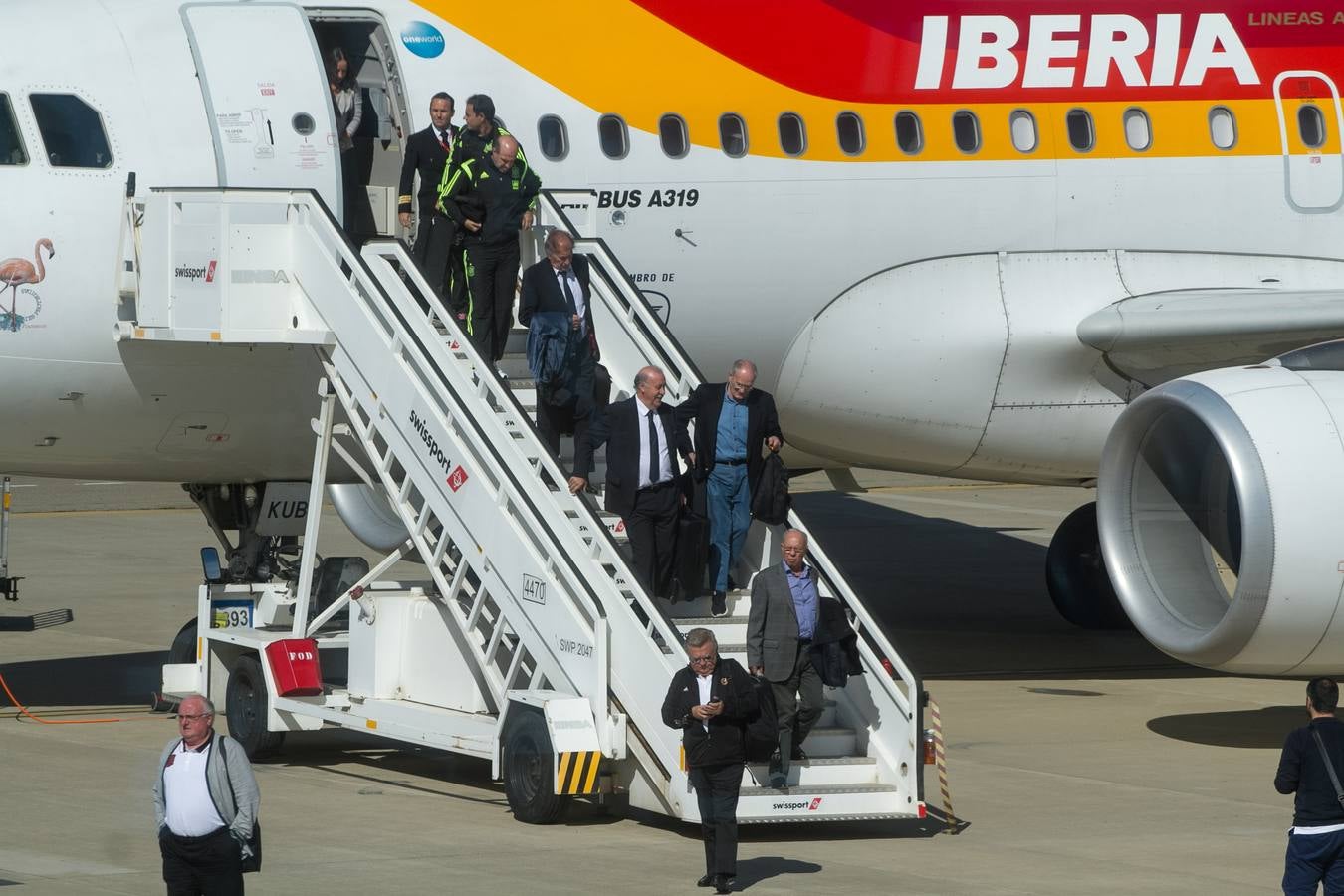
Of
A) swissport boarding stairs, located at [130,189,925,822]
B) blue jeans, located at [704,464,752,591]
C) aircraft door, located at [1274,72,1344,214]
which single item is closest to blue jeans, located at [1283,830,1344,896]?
swissport boarding stairs, located at [130,189,925,822]

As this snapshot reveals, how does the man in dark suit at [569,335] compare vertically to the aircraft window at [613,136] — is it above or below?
below

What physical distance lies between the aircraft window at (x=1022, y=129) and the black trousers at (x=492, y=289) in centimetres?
444

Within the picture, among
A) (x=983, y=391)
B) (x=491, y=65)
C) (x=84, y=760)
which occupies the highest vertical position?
(x=491, y=65)

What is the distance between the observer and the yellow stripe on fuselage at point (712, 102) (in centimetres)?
1644

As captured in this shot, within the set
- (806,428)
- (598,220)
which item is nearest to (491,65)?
(598,220)

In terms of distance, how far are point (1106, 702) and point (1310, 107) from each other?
4.96 meters

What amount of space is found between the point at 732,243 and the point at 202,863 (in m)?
8.56

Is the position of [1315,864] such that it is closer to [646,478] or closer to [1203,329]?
[646,478]

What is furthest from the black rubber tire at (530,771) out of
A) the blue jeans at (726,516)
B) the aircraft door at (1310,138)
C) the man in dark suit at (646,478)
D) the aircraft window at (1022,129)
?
the aircraft door at (1310,138)

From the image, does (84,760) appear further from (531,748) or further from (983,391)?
(983,391)

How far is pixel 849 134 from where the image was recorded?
1706 centimetres

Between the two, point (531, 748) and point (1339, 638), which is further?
point (1339, 638)

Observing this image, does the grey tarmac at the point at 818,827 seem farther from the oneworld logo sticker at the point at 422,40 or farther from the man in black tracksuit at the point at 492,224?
the oneworld logo sticker at the point at 422,40

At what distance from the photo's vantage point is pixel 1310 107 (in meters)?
18.1
